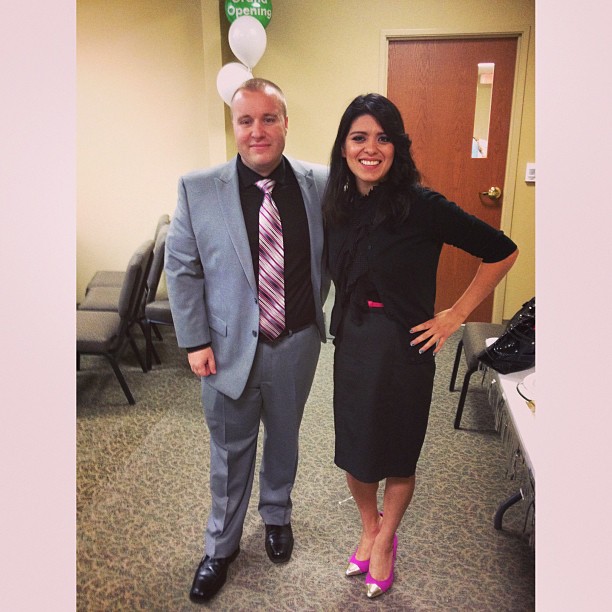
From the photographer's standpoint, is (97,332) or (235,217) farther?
(97,332)

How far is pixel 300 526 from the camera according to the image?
1.97 m

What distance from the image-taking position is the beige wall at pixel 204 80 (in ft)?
12.2

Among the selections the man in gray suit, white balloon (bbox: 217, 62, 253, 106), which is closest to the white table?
the man in gray suit

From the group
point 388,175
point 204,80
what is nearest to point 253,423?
point 388,175

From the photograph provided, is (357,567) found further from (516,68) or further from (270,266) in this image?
(516,68)

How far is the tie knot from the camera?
149cm

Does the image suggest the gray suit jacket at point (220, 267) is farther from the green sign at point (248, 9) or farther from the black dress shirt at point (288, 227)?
the green sign at point (248, 9)

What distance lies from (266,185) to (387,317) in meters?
0.50

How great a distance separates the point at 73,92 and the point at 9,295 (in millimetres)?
110

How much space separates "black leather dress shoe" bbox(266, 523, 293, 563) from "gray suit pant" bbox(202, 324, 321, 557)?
0.42 feet

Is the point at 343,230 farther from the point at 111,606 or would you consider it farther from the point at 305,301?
the point at 111,606

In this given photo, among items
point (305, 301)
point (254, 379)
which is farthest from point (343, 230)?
point (254, 379)

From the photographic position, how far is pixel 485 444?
2.53 metres

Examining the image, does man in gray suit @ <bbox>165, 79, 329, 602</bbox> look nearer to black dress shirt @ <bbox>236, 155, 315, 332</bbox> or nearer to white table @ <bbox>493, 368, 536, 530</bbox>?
black dress shirt @ <bbox>236, 155, 315, 332</bbox>
